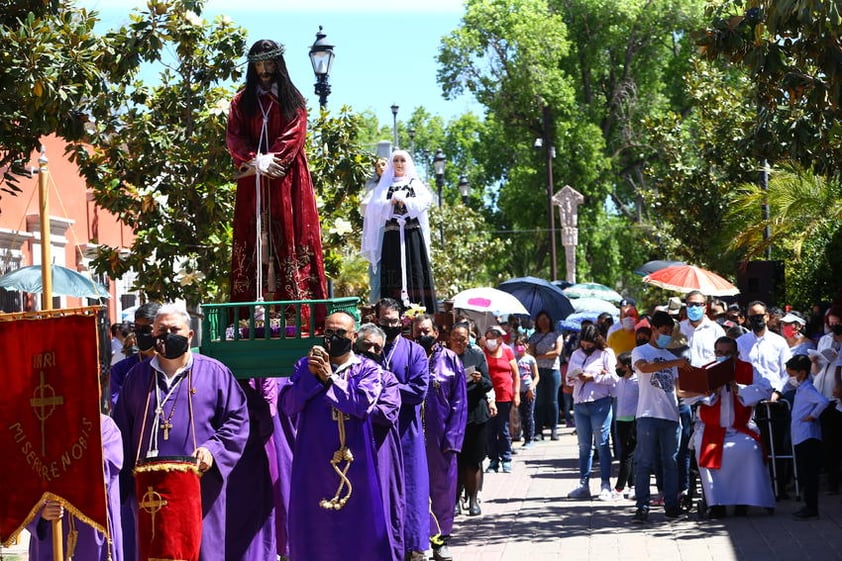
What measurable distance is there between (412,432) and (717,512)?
4238mm

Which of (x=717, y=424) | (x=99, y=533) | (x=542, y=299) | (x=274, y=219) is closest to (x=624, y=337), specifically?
(x=717, y=424)

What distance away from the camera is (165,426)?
27.4ft

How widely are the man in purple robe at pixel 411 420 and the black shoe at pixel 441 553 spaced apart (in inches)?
29.6

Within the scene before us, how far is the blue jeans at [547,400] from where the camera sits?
22891mm

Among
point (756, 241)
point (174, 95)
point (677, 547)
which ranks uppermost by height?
point (174, 95)

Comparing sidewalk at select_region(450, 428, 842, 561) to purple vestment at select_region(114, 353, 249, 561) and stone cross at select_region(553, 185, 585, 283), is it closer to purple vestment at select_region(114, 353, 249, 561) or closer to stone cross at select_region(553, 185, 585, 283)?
purple vestment at select_region(114, 353, 249, 561)

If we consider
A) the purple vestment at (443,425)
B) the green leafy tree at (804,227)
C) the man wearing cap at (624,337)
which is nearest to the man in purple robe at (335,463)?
the purple vestment at (443,425)

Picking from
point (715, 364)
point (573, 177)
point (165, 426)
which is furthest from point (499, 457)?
point (573, 177)

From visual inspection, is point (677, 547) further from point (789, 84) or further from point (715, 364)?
point (789, 84)

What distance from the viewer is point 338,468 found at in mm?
9391

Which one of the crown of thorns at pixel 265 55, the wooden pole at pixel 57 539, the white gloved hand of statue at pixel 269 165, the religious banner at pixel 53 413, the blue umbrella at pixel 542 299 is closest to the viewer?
the religious banner at pixel 53 413

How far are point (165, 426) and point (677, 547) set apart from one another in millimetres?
5327

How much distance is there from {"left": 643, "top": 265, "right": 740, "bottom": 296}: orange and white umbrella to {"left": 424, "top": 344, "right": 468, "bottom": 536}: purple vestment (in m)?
7.86

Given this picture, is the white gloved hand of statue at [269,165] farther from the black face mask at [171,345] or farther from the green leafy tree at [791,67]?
the green leafy tree at [791,67]
